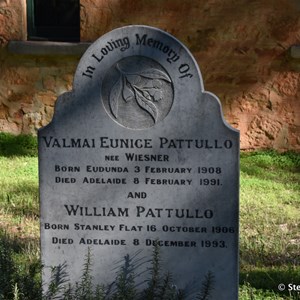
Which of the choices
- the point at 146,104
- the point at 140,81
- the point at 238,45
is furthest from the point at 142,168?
the point at 238,45

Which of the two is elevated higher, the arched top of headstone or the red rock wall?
the red rock wall

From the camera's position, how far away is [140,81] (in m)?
4.01

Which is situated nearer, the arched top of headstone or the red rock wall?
the arched top of headstone

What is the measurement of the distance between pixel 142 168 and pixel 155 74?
0.49m

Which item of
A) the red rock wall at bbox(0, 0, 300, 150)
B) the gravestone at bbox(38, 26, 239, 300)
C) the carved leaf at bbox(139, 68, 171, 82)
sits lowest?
the gravestone at bbox(38, 26, 239, 300)

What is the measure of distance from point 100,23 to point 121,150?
4.51 meters

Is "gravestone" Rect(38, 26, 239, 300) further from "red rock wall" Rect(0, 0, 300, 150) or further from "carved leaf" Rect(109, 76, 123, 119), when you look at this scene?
"red rock wall" Rect(0, 0, 300, 150)

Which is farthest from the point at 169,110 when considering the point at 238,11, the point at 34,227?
the point at 238,11

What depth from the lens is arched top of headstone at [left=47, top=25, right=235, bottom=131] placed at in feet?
12.9

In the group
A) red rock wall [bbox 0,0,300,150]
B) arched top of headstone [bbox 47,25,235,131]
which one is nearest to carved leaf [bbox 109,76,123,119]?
arched top of headstone [bbox 47,25,235,131]

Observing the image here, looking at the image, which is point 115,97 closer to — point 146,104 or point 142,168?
point 146,104

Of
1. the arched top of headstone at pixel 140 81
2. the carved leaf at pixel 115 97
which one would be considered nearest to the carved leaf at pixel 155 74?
the arched top of headstone at pixel 140 81

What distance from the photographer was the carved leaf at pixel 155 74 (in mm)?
3967

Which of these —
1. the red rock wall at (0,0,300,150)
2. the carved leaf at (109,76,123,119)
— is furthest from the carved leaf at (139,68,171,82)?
the red rock wall at (0,0,300,150)
